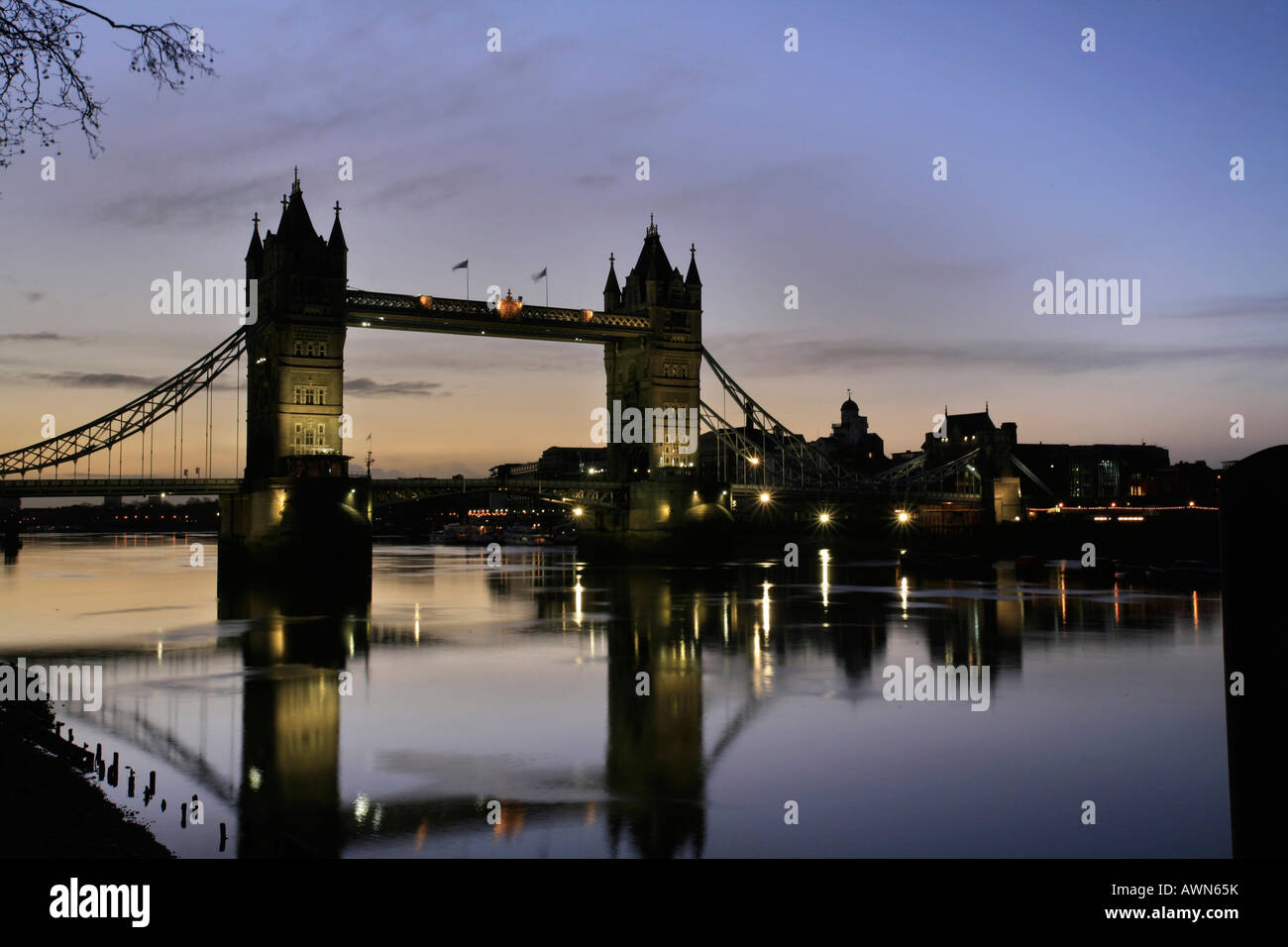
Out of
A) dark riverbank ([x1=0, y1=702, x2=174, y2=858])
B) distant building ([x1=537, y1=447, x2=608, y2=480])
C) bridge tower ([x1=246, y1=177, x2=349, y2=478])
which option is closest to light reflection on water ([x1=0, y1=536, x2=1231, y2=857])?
dark riverbank ([x1=0, y1=702, x2=174, y2=858])

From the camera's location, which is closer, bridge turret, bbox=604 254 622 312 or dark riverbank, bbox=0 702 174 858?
dark riverbank, bbox=0 702 174 858

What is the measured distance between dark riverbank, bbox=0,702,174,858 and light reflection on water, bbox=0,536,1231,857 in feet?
1.80

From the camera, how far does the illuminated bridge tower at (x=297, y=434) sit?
48.6m

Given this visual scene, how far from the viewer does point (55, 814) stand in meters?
10.7

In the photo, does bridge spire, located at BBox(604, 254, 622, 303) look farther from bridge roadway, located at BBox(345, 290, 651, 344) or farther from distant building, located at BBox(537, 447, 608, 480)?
distant building, located at BBox(537, 447, 608, 480)

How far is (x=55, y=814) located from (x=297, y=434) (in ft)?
138

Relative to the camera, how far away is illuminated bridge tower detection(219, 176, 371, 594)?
48.6m

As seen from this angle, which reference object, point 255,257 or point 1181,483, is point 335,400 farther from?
point 1181,483

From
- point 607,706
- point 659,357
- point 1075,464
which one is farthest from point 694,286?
point 1075,464

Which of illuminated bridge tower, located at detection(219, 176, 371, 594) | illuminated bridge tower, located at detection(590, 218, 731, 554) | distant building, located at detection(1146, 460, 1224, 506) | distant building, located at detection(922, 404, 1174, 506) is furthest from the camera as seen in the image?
distant building, located at detection(922, 404, 1174, 506)

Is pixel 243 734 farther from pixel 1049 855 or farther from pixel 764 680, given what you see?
pixel 1049 855

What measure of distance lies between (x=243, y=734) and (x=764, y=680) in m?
10.6

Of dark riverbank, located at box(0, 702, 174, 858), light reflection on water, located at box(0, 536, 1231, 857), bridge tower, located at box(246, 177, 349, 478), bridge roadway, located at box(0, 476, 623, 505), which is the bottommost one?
light reflection on water, located at box(0, 536, 1231, 857)
